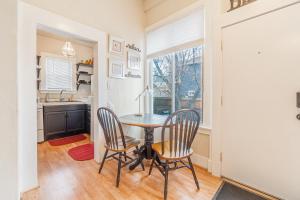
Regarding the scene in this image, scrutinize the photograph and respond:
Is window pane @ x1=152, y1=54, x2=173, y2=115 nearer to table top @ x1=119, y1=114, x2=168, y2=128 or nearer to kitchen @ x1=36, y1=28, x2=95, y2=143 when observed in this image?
table top @ x1=119, y1=114, x2=168, y2=128

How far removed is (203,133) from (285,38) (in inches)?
55.8

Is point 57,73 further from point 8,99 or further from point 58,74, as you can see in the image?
point 8,99

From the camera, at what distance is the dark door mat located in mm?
1573

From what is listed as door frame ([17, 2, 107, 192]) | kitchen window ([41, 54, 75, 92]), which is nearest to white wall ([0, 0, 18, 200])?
door frame ([17, 2, 107, 192])

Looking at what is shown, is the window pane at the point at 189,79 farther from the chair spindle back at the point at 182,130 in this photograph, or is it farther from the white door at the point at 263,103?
the chair spindle back at the point at 182,130

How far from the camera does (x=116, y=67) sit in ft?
8.38

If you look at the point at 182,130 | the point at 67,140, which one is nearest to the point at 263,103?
the point at 182,130

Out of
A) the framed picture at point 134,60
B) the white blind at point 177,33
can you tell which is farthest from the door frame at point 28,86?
the white blind at point 177,33

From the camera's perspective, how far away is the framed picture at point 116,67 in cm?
248

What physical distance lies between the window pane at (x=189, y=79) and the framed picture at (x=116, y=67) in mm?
978

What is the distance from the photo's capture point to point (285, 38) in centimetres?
149

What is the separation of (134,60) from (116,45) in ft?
1.49

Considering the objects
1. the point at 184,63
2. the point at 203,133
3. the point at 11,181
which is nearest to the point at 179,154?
the point at 203,133

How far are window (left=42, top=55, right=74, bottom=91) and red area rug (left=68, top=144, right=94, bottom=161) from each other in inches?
77.6
